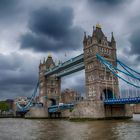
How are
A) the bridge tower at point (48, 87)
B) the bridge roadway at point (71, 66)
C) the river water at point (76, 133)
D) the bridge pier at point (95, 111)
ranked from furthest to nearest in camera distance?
1. the bridge tower at point (48, 87)
2. the bridge roadway at point (71, 66)
3. the bridge pier at point (95, 111)
4. the river water at point (76, 133)

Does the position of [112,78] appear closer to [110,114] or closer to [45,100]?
[110,114]

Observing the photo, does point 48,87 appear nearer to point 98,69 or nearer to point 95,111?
point 98,69

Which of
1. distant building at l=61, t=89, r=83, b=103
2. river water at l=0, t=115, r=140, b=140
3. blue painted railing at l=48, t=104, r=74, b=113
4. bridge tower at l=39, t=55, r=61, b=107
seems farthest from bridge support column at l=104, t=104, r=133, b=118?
distant building at l=61, t=89, r=83, b=103

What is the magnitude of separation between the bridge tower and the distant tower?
97.9 feet

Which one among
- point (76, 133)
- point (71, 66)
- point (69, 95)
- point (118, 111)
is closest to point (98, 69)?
point (118, 111)

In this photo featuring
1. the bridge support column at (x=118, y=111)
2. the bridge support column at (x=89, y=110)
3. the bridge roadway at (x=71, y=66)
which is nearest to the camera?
the bridge support column at (x=89, y=110)

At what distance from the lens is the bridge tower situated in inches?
3585

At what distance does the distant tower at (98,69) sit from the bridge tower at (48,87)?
29.8 meters

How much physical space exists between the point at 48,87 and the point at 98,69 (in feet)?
114

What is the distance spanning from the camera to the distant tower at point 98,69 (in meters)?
60.6

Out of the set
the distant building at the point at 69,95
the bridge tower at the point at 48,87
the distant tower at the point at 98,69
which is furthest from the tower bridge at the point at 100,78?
the distant building at the point at 69,95

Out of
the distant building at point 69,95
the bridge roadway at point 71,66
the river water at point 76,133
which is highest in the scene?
the bridge roadway at point 71,66

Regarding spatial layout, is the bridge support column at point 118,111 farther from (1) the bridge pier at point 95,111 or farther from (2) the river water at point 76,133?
(2) the river water at point 76,133

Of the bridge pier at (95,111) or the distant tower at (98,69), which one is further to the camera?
the distant tower at (98,69)
